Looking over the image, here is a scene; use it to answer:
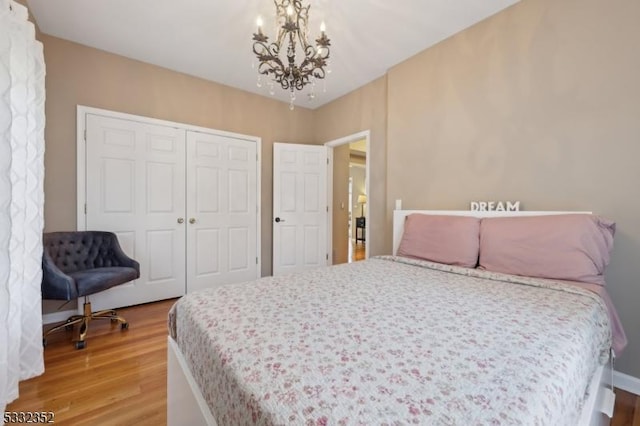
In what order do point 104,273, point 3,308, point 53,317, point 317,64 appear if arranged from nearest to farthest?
point 3,308, point 317,64, point 104,273, point 53,317

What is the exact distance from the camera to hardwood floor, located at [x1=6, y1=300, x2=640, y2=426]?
147cm

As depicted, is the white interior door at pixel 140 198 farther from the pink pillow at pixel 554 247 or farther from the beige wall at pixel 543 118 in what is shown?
the pink pillow at pixel 554 247

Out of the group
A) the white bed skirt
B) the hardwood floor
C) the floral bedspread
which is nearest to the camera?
the floral bedspread

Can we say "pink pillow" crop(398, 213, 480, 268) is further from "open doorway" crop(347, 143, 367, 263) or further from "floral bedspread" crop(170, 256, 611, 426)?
"open doorway" crop(347, 143, 367, 263)

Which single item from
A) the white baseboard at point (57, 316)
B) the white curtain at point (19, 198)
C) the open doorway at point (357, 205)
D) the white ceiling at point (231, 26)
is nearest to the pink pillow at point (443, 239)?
the white ceiling at point (231, 26)

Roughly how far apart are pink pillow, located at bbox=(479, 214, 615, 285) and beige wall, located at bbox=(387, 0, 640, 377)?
298 mm

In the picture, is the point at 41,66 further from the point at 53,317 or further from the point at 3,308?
the point at 53,317

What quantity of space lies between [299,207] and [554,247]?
296 centimetres

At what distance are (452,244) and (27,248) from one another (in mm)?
2817

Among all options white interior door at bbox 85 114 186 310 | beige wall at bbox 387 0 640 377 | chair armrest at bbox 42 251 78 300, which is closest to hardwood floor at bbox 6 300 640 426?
chair armrest at bbox 42 251 78 300

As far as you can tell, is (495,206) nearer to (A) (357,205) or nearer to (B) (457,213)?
(B) (457,213)

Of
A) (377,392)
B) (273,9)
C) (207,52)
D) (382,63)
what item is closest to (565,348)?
(377,392)

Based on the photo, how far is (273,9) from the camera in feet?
7.22

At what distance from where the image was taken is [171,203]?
322cm
